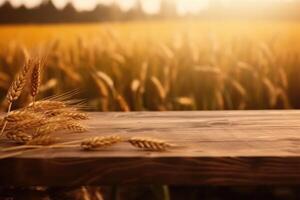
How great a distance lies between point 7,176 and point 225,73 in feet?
5.52

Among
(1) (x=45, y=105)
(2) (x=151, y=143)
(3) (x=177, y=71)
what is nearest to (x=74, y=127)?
(1) (x=45, y=105)

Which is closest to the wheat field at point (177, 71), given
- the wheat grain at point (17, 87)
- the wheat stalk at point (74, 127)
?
the wheat stalk at point (74, 127)

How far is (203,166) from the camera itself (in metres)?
1.05

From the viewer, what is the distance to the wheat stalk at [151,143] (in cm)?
110

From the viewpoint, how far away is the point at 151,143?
3.60 feet

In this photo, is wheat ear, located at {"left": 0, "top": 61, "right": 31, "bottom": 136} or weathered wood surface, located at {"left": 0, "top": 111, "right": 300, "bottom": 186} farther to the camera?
wheat ear, located at {"left": 0, "top": 61, "right": 31, "bottom": 136}

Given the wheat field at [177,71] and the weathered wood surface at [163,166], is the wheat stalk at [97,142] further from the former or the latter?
the wheat field at [177,71]

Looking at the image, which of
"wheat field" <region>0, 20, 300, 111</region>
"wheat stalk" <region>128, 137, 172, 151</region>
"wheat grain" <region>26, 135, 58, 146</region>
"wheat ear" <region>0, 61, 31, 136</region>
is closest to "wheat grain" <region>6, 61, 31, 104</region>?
"wheat ear" <region>0, 61, 31, 136</region>

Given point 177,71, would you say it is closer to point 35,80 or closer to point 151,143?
point 35,80

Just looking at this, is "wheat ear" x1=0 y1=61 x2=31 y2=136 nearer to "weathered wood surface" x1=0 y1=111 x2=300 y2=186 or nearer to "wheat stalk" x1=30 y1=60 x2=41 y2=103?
"wheat stalk" x1=30 y1=60 x2=41 y2=103

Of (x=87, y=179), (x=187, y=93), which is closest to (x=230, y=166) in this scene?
(x=87, y=179)

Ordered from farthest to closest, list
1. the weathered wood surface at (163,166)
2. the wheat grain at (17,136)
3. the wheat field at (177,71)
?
the wheat field at (177,71) < the wheat grain at (17,136) < the weathered wood surface at (163,166)

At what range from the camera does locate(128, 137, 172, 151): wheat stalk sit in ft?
3.59

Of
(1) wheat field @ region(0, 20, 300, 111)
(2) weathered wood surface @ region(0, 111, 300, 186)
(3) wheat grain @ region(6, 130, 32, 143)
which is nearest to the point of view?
(2) weathered wood surface @ region(0, 111, 300, 186)
